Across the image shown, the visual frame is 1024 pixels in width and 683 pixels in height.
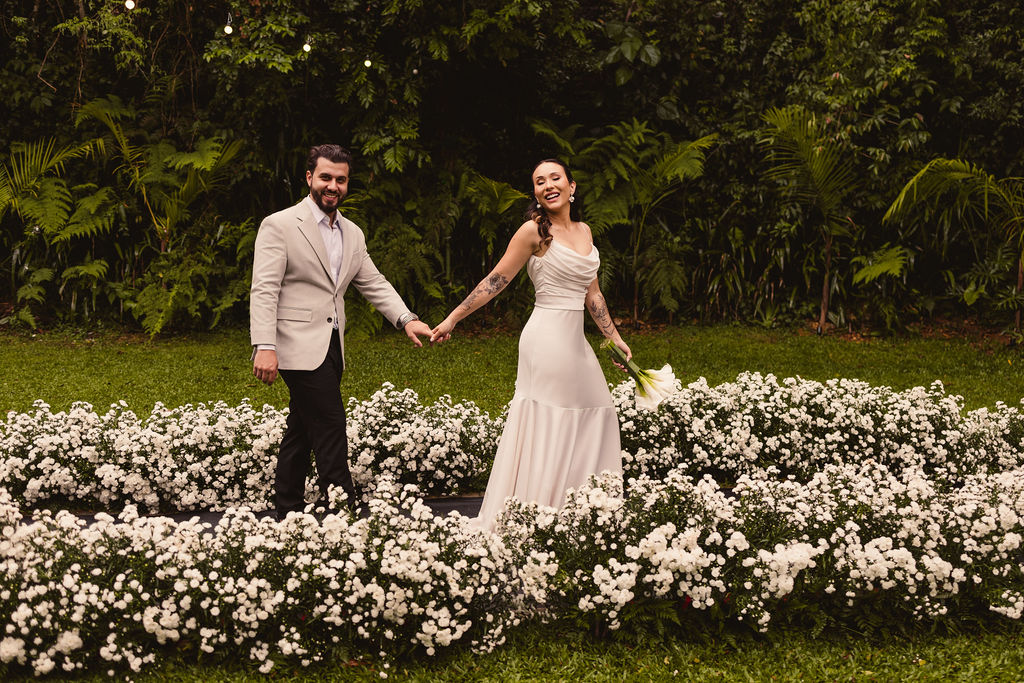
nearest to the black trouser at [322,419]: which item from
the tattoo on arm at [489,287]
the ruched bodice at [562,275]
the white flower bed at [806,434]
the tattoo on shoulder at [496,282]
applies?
the tattoo on arm at [489,287]

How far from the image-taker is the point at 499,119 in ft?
42.2

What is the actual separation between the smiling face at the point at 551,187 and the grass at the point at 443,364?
11.2 ft

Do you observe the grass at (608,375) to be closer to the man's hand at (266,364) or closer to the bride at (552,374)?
the bride at (552,374)

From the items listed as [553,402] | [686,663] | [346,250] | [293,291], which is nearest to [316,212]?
[346,250]

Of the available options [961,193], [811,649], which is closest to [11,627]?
[811,649]

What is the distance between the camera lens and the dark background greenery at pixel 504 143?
11281 millimetres

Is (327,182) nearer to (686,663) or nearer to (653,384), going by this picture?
(653,384)

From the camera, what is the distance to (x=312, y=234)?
180 inches

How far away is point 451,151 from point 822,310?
5581mm

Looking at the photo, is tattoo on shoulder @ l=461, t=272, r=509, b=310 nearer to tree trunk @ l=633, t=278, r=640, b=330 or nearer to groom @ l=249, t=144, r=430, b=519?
groom @ l=249, t=144, r=430, b=519

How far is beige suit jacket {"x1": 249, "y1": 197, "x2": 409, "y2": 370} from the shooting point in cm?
447

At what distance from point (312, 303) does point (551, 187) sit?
144cm

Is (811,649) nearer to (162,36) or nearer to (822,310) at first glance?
(822,310)

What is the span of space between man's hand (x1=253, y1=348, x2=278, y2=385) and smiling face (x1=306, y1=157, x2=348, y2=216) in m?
0.82
